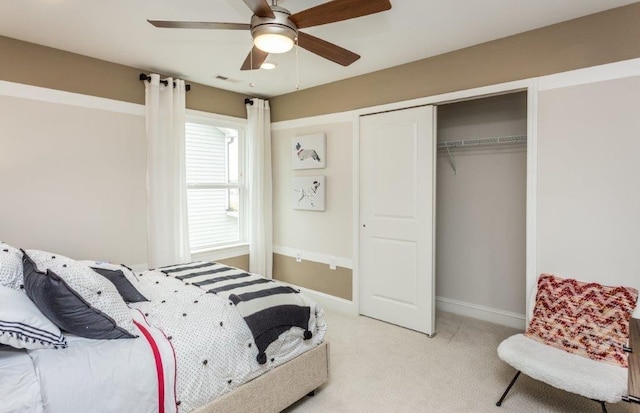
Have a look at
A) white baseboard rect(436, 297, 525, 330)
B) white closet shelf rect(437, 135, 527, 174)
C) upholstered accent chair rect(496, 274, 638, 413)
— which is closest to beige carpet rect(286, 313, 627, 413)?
white baseboard rect(436, 297, 525, 330)

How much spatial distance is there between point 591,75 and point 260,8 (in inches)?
89.9

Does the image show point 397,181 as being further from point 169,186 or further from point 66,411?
point 66,411

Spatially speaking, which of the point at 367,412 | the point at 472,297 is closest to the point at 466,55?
the point at 472,297

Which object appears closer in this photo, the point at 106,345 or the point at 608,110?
the point at 106,345

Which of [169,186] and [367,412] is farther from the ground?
[169,186]

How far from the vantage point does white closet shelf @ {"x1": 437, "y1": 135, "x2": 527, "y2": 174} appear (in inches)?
134

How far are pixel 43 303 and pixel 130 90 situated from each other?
2474mm

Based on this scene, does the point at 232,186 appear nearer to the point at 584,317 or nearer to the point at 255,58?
the point at 255,58

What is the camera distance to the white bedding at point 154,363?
1405mm

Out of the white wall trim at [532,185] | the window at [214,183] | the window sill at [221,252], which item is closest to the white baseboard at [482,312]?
the white wall trim at [532,185]

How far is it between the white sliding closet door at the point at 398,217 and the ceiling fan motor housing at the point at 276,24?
5.77 ft

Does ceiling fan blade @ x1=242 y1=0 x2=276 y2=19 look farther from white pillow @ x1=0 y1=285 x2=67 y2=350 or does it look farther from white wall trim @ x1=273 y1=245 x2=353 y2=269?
white wall trim @ x1=273 y1=245 x2=353 y2=269

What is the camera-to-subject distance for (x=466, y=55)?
3.01 meters

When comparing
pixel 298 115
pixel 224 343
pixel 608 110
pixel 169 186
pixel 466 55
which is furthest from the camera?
pixel 298 115
